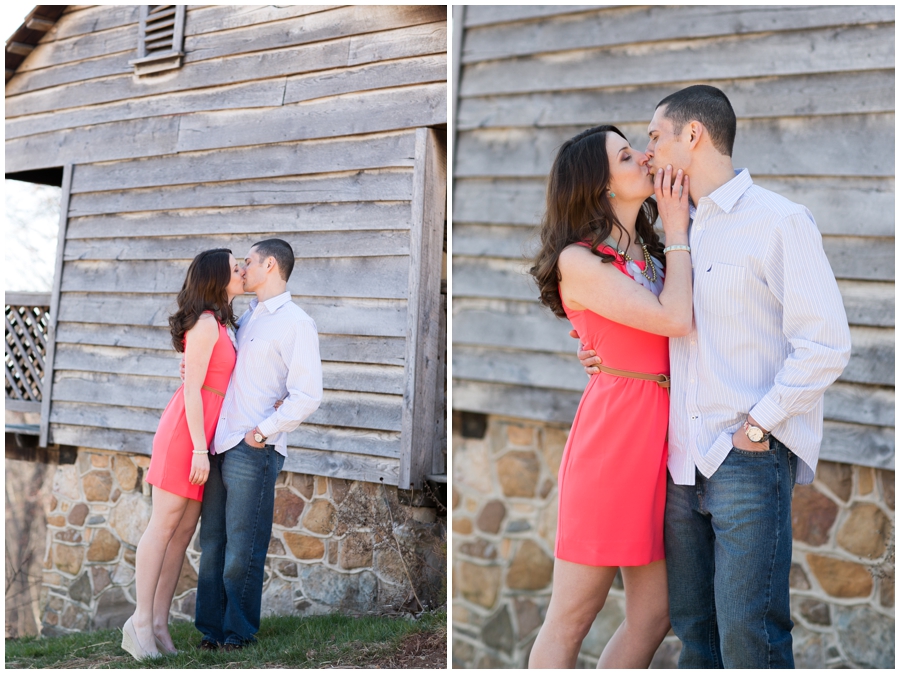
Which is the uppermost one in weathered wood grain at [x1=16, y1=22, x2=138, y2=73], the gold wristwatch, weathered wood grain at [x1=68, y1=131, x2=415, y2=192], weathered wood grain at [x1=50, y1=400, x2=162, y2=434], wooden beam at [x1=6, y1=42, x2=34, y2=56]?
wooden beam at [x1=6, y1=42, x2=34, y2=56]

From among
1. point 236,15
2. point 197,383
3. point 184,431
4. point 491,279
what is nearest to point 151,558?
point 184,431

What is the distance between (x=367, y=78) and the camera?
16.0 ft

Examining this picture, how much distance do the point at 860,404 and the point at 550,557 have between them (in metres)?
2.10

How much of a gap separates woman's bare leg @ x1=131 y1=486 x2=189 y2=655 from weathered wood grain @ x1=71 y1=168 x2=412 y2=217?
2.10 meters

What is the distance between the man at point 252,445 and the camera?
3.73m

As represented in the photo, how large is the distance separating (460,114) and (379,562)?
10.0 ft

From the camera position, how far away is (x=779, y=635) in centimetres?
219

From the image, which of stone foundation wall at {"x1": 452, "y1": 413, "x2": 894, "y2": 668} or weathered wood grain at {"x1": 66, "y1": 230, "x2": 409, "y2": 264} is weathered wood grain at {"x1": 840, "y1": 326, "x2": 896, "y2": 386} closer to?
stone foundation wall at {"x1": 452, "y1": 413, "x2": 894, "y2": 668}

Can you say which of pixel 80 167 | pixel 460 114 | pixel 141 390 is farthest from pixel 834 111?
pixel 80 167

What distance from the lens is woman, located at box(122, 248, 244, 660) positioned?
372 cm

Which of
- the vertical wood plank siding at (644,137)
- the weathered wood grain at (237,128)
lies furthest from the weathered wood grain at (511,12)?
the weathered wood grain at (237,128)

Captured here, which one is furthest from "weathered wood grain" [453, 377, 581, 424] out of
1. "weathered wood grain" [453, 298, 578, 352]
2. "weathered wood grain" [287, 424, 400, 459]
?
"weathered wood grain" [287, 424, 400, 459]

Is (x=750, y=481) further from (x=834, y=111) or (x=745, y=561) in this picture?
(x=834, y=111)

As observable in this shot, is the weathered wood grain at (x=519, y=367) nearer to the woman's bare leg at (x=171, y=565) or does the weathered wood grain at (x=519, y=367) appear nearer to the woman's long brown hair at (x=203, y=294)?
the woman's long brown hair at (x=203, y=294)
